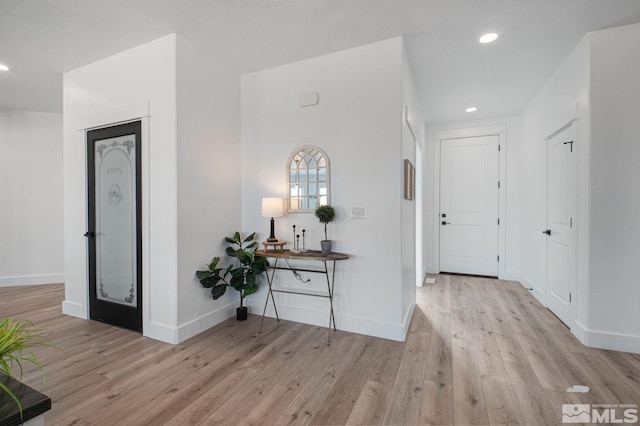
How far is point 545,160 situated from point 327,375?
3.73 meters

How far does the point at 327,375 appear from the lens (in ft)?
7.18

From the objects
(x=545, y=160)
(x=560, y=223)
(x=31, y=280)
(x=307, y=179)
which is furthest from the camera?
(x=31, y=280)

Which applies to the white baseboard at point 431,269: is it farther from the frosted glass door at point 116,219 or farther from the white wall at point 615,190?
the frosted glass door at point 116,219

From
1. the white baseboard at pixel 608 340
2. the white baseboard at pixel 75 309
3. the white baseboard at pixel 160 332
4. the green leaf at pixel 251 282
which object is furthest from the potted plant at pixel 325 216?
the white baseboard at pixel 75 309

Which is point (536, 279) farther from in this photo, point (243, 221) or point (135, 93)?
point (135, 93)

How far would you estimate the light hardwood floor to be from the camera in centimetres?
179

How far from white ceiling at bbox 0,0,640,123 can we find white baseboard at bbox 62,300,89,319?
2.68 m

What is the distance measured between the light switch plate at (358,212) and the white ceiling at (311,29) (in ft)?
5.20

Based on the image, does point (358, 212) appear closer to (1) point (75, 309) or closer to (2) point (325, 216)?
(2) point (325, 216)

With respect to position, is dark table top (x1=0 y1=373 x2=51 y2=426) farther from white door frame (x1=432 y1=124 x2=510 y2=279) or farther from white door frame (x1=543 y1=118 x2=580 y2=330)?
white door frame (x1=432 y1=124 x2=510 y2=279)

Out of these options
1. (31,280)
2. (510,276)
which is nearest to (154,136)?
(31,280)

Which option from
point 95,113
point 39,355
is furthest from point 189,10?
point 39,355

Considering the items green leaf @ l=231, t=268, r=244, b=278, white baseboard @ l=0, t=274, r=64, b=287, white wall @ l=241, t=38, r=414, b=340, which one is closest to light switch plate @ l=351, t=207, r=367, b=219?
white wall @ l=241, t=38, r=414, b=340

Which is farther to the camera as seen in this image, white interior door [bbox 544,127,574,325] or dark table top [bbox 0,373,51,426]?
white interior door [bbox 544,127,574,325]
